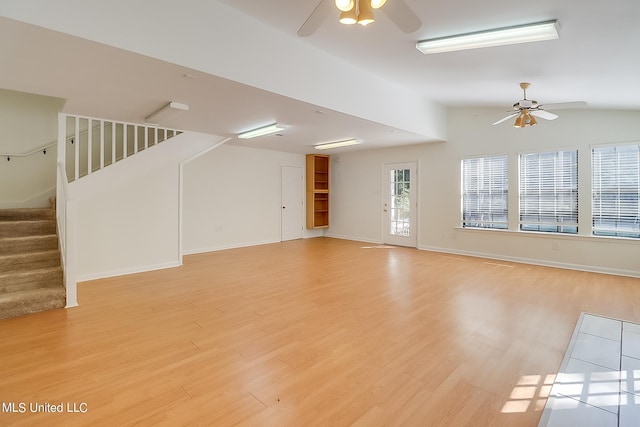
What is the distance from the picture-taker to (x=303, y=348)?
254 cm

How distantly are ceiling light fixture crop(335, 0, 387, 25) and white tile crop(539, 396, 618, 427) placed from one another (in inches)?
107

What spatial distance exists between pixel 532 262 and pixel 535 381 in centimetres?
445

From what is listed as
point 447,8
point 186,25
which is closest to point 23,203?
point 186,25

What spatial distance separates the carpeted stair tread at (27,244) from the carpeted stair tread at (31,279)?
0.45 meters

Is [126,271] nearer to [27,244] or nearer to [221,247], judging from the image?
[27,244]

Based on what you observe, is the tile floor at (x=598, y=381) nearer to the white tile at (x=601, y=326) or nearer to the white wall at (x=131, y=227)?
the white tile at (x=601, y=326)

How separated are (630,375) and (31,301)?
18.4 ft

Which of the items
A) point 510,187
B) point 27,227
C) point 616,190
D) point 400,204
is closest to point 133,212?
point 27,227

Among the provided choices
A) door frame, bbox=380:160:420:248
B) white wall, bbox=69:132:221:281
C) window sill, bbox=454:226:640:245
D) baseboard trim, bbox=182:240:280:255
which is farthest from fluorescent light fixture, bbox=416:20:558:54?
baseboard trim, bbox=182:240:280:255

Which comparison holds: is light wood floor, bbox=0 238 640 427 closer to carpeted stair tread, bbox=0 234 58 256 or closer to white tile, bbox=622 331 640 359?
white tile, bbox=622 331 640 359

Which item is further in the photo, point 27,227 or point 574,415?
point 27,227

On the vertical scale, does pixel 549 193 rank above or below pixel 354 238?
above

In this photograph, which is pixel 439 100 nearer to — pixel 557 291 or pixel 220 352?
pixel 557 291

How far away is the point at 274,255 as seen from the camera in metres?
6.48
